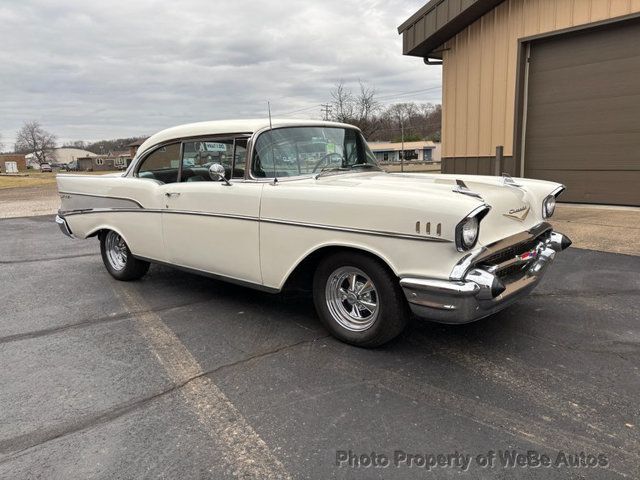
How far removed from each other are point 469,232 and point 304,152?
5.98 feet

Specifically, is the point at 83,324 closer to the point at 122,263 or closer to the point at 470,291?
the point at 122,263

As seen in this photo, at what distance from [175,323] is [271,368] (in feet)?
4.34

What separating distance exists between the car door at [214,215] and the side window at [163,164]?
0.15 metres

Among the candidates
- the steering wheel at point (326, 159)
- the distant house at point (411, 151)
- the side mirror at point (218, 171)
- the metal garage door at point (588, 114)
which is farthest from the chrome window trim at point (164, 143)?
the distant house at point (411, 151)

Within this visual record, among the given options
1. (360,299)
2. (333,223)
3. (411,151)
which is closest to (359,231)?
(333,223)

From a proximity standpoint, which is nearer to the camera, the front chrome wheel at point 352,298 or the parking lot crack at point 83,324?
the front chrome wheel at point 352,298

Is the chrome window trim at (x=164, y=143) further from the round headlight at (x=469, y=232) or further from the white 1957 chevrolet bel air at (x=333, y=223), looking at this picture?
the round headlight at (x=469, y=232)

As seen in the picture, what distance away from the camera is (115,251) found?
5.75m

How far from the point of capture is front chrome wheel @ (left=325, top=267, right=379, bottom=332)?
11.3 feet

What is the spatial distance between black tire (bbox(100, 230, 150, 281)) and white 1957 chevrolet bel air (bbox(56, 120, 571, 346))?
0.18m

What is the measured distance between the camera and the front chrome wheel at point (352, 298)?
3.44 meters

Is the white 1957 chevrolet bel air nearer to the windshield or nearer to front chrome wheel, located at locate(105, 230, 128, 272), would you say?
the windshield

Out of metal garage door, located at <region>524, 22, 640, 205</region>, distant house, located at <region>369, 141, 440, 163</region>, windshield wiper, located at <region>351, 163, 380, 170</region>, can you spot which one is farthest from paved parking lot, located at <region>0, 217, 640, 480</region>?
distant house, located at <region>369, 141, 440, 163</region>

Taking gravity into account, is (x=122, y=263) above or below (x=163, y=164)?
below
